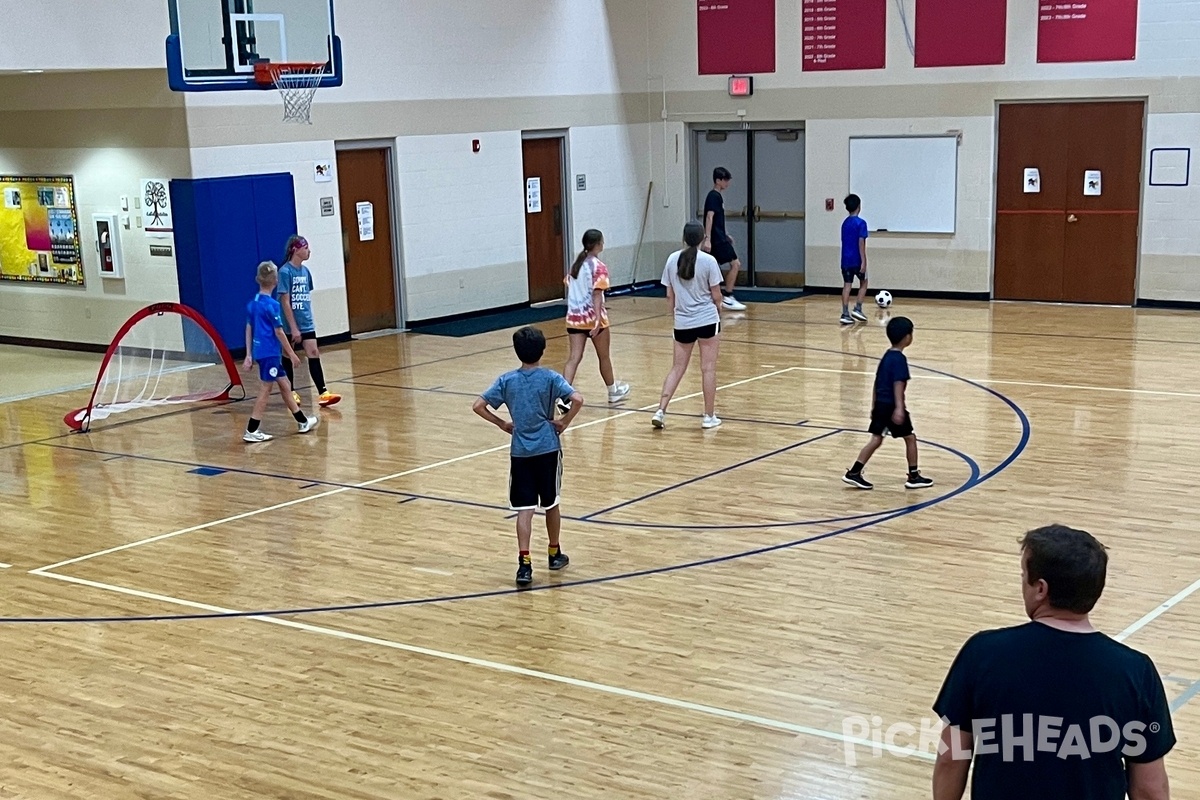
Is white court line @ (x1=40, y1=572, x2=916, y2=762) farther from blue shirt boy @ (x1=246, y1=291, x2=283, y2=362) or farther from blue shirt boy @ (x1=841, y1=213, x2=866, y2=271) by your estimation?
blue shirt boy @ (x1=841, y1=213, x2=866, y2=271)

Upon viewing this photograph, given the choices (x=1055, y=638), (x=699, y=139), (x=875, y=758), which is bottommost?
(x=875, y=758)

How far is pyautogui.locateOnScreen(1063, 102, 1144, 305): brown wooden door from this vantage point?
19.0 metres

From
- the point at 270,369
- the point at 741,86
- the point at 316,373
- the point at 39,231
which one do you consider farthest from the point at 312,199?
the point at 741,86

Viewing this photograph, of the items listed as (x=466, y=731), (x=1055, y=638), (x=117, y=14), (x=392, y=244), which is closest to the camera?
(x=1055, y=638)

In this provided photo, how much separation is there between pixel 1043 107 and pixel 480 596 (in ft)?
47.4

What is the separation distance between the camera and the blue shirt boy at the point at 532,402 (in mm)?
7961

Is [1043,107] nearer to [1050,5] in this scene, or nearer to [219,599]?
[1050,5]

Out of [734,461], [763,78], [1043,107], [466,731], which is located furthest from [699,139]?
[466,731]

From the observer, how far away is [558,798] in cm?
549

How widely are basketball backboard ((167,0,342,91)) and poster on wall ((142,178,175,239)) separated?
251 centimetres

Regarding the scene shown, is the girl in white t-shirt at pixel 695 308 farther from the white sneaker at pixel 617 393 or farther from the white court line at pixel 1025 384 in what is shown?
the white court line at pixel 1025 384

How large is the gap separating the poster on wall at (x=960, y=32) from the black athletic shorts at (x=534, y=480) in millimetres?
13915

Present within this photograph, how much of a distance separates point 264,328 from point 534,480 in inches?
199

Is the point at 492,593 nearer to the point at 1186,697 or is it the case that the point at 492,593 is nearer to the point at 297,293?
the point at 1186,697
